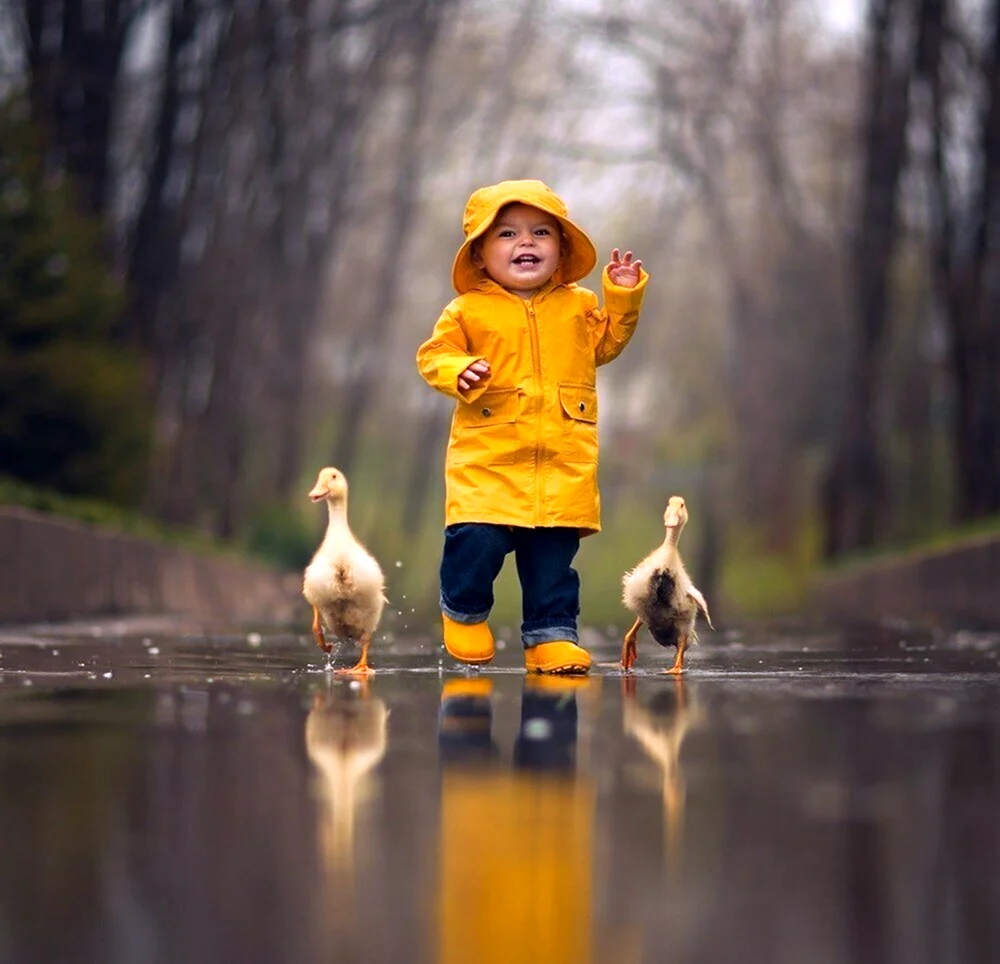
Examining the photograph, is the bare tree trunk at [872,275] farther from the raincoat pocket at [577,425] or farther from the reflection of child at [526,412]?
the raincoat pocket at [577,425]

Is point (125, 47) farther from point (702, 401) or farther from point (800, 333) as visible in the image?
point (702, 401)

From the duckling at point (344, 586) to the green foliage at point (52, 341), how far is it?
12125 mm

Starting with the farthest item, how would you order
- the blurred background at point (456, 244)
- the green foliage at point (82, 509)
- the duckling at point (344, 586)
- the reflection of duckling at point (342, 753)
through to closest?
the blurred background at point (456, 244), the green foliage at point (82, 509), the duckling at point (344, 586), the reflection of duckling at point (342, 753)

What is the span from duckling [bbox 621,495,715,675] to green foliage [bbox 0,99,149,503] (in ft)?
41.5

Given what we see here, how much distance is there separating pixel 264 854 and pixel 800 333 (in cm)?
5202

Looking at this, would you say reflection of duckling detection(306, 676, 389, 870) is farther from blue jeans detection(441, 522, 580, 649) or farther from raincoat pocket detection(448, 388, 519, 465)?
raincoat pocket detection(448, 388, 519, 465)

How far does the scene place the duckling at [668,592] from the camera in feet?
32.2

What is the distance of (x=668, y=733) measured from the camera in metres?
7.47

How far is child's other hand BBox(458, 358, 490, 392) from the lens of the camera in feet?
32.2

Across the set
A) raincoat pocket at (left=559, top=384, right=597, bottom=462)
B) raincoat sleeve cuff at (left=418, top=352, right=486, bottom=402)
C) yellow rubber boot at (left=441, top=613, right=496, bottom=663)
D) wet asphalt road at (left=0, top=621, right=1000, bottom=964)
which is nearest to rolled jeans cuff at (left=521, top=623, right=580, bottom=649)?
yellow rubber boot at (left=441, top=613, right=496, bottom=663)

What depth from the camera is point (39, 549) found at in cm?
1630

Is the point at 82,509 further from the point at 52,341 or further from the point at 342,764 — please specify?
the point at 342,764

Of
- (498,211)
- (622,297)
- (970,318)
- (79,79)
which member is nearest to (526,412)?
(622,297)

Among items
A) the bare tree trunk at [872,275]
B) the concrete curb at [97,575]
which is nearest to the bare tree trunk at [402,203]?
the bare tree trunk at [872,275]
